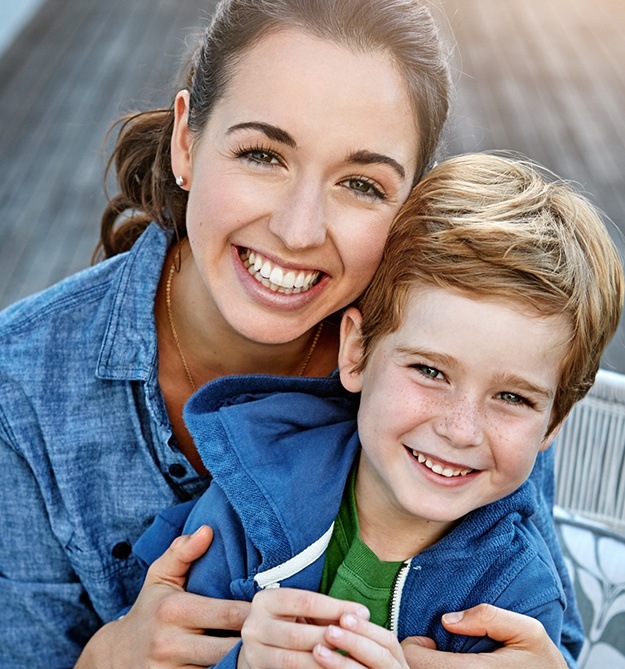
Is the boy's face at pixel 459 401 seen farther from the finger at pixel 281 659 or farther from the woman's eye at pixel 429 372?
the finger at pixel 281 659

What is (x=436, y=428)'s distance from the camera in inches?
59.6

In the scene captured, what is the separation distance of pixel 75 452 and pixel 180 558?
0.36 meters

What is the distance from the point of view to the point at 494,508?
1.66 metres

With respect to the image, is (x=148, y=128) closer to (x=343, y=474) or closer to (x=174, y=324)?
(x=174, y=324)

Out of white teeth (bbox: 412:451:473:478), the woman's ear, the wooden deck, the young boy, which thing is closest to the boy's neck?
the young boy

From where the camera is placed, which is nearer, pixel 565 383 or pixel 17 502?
pixel 565 383

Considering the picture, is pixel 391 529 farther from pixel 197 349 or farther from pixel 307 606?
pixel 197 349

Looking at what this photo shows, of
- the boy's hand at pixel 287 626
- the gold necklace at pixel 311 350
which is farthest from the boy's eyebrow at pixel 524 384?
the gold necklace at pixel 311 350

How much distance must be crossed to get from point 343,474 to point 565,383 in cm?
38

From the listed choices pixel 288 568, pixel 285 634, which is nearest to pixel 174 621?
pixel 288 568

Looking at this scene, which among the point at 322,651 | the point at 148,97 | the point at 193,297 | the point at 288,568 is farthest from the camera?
the point at 148,97

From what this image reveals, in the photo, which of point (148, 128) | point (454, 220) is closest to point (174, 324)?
point (148, 128)

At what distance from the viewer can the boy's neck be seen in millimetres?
1640

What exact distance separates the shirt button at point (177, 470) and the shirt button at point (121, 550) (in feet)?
0.57
